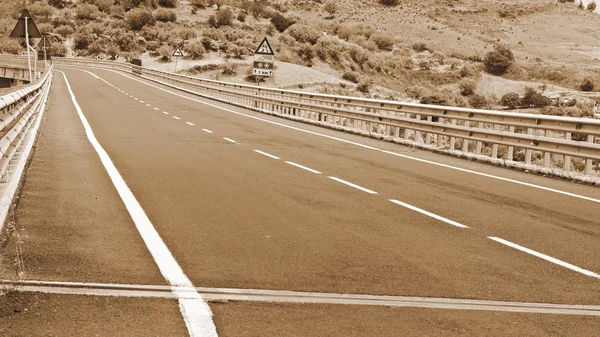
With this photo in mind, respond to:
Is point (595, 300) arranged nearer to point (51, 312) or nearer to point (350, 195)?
point (51, 312)

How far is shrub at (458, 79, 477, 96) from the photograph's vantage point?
10572 cm

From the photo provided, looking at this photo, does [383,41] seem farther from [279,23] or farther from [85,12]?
[85,12]

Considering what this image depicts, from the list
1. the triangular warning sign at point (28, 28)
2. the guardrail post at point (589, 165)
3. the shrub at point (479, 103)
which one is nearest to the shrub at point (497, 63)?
the shrub at point (479, 103)

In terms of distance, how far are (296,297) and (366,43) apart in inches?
5428

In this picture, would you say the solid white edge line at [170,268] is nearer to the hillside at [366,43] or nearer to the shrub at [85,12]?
the hillside at [366,43]

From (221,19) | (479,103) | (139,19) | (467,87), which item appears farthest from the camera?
(221,19)

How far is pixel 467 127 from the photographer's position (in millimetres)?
20094

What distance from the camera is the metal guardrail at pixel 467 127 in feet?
52.7

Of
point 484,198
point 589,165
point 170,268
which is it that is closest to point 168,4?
point 589,165

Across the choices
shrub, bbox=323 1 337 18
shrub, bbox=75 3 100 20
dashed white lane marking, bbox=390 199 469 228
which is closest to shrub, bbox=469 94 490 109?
dashed white lane marking, bbox=390 199 469 228

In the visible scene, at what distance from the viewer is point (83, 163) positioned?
46.3 ft

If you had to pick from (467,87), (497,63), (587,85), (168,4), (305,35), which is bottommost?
(467,87)

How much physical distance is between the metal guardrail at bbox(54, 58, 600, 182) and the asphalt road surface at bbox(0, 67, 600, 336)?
3.18ft

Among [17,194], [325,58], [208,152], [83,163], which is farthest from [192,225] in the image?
[325,58]
